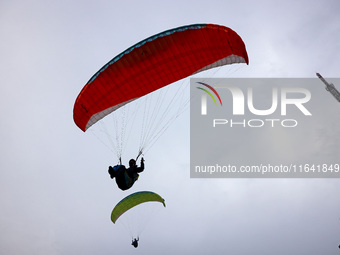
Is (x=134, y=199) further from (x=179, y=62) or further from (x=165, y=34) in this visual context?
(x=165, y=34)

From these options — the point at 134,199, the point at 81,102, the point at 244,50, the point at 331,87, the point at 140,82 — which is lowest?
the point at 134,199

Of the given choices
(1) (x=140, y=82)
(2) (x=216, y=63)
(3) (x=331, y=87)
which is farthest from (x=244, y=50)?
(3) (x=331, y=87)

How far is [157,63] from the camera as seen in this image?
488 inches

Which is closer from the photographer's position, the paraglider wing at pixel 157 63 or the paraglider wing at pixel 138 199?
the paraglider wing at pixel 157 63

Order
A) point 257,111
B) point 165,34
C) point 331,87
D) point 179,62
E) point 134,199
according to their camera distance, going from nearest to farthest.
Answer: point 165,34 < point 179,62 < point 134,199 < point 257,111 < point 331,87

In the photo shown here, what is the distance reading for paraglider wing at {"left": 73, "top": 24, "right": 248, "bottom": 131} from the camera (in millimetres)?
11781

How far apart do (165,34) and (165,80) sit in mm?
2323

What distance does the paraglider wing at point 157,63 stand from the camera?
11781 mm

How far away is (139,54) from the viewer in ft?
39.0

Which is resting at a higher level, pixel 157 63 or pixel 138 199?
pixel 157 63

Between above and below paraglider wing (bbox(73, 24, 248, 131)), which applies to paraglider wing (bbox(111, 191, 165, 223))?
below

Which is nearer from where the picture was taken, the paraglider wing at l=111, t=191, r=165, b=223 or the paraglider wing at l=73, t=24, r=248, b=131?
the paraglider wing at l=73, t=24, r=248, b=131

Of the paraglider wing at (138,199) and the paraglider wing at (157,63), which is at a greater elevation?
the paraglider wing at (157,63)

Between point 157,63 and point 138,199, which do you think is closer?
point 157,63
